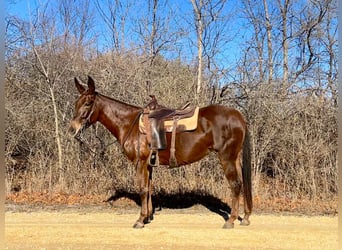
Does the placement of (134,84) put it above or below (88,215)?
above

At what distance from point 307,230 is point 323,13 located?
7316 millimetres

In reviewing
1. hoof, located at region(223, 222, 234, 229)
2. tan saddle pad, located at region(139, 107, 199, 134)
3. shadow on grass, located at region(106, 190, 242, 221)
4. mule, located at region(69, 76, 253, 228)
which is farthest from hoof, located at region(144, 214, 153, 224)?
tan saddle pad, located at region(139, 107, 199, 134)

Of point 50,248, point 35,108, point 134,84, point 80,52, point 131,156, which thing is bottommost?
point 50,248

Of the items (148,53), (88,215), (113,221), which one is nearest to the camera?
(113,221)

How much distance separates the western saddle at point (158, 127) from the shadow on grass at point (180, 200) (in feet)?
6.84

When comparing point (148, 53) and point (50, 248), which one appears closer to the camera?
point (50, 248)

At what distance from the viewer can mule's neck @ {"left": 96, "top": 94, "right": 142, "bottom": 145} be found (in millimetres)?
6641

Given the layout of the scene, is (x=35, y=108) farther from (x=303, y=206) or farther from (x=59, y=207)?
(x=303, y=206)

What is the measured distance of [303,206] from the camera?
8250 millimetres

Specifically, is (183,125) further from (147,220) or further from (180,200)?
(180,200)

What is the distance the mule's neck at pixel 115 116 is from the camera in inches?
261

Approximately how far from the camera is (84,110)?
21.1ft

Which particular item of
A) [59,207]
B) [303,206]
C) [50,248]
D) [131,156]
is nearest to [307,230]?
[303,206]

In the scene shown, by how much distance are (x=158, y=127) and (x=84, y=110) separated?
4.05 feet
